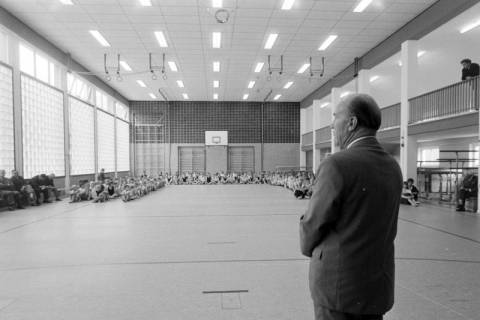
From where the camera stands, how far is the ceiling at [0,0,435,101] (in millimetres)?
9922

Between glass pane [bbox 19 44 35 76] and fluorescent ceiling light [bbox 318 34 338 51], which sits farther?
fluorescent ceiling light [bbox 318 34 338 51]

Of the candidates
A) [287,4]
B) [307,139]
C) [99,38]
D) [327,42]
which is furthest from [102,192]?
[307,139]

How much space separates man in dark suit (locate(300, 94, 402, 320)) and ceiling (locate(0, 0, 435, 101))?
31.4ft

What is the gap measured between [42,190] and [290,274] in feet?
34.8

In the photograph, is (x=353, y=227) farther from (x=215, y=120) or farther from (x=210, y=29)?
(x=215, y=120)

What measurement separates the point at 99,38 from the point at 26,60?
2766mm

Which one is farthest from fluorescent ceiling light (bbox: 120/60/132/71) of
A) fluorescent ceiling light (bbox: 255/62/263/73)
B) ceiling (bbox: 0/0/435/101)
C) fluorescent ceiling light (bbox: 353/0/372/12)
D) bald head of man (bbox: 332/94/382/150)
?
bald head of man (bbox: 332/94/382/150)

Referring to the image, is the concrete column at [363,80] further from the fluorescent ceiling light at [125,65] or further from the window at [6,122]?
the window at [6,122]

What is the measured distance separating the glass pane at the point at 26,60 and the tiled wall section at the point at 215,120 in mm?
13543

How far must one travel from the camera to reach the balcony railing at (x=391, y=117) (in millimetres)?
13102

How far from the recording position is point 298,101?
85.7 feet

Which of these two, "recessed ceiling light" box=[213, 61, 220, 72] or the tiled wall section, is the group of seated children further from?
the tiled wall section

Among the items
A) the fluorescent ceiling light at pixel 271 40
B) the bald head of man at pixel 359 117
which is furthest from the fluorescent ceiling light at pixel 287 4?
the bald head of man at pixel 359 117

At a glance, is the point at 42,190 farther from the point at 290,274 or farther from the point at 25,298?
the point at 290,274
